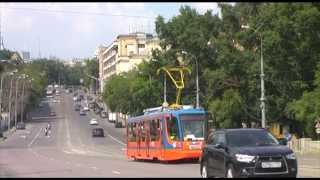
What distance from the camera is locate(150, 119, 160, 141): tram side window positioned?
37.8 m

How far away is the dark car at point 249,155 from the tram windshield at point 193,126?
14.0 metres

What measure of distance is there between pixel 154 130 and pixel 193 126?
8.51 ft

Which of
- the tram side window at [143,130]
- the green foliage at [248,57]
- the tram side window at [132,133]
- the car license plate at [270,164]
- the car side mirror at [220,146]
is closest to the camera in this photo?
the car license plate at [270,164]

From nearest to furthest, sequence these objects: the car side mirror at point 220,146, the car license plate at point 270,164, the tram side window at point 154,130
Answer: the car license plate at point 270,164 < the car side mirror at point 220,146 < the tram side window at point 154,130

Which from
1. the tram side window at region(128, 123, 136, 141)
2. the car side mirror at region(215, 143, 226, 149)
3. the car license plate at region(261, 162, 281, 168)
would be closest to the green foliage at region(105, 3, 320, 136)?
the tram side window at region(128, 123, 136, 141)

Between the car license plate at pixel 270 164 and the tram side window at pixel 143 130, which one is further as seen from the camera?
the tram side window at pixel 143 130

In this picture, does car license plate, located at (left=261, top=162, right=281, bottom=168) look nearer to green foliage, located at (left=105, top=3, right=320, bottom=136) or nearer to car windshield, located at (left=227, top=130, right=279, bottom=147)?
car windshield, located at (left=227, top=130, right=279, bottom=147)

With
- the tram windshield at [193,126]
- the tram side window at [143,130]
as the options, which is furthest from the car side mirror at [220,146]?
the tram side window at [143,130]

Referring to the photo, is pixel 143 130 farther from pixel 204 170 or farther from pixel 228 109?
pixel 228 109

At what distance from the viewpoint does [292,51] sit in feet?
203

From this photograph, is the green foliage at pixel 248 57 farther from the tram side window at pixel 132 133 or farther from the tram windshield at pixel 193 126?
the tram windshield at pixel 193 126

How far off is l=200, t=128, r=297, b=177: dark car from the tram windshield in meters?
14.0

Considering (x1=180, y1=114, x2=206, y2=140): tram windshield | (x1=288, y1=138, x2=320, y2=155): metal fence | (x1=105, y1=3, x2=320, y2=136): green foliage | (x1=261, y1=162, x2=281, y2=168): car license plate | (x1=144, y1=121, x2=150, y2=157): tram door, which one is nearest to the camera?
(x1=261, y1=162, x2=281, y2=168): car license plate

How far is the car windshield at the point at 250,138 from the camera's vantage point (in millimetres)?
20719
